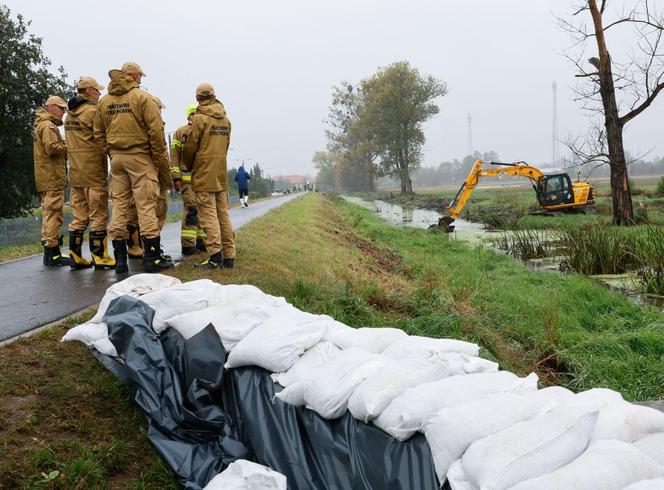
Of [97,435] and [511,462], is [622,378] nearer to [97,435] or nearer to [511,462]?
[511,462]

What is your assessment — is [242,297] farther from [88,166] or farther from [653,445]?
[88,166]

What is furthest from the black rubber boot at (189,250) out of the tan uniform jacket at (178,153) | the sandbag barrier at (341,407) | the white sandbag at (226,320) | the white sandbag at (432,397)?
the white sandbag at (432,397)

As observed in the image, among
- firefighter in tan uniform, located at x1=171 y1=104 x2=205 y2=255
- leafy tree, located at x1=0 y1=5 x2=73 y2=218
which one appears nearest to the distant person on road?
leafy tree, located at x1=0 y1=5 x2=73 y2=218

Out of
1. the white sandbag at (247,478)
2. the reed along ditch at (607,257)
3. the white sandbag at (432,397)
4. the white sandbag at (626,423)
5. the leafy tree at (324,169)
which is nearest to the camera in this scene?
the white sandbag at (626,423)

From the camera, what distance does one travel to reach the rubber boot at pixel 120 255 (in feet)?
21.8

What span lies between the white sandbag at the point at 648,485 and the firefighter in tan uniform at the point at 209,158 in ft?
17.5

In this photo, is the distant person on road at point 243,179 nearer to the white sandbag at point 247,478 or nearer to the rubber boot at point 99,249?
the rubber boot at point 99,249

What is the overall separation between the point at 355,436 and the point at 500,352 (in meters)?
3.96

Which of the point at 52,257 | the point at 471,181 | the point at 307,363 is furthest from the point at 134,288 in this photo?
the point at 471,181

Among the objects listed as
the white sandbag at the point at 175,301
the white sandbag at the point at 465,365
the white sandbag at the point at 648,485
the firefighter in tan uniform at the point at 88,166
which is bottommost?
the white sandbag at the point at 648,485

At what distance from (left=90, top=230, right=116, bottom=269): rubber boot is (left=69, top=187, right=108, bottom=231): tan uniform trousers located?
75 millimetres

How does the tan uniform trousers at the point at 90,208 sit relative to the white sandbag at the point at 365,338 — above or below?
above

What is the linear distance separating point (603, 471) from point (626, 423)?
17.8 inches

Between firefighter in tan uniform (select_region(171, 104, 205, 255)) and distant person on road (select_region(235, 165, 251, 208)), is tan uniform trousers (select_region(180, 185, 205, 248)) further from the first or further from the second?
distant person on road (select_region(235, 165, 251, 208))
